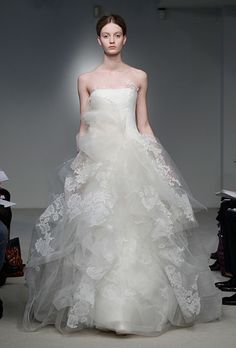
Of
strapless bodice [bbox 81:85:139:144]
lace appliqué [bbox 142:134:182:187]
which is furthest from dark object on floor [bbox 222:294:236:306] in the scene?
strapless bodice [bbox 81:85:139:144]

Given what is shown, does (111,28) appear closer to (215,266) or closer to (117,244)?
(117,244)

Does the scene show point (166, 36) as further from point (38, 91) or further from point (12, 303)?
point (12, 303)

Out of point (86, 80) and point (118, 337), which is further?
point (86, 80)

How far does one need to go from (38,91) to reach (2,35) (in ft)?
3.08

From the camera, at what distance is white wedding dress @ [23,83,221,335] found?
3.13 metres

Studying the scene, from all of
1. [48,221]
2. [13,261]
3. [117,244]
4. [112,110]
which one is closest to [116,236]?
[117,244]

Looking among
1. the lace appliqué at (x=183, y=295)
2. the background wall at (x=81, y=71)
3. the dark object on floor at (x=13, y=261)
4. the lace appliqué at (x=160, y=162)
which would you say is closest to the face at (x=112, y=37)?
the lace appliqué at (x=160, y=162)

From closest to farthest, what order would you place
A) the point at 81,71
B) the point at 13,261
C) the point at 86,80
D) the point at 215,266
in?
the point at 86,80
the point at 13,261
the point at 215,266
the point at 81,71

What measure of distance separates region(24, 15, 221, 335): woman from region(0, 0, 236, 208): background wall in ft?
18.8

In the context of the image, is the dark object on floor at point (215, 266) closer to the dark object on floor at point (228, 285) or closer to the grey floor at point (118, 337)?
the dark object on floor at point (228, 285)

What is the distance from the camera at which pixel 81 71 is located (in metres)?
9.13

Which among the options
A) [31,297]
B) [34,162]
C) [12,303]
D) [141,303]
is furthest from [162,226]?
[34,162]

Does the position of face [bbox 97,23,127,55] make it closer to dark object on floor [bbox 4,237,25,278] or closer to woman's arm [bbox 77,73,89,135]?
woman's arm [bbox 77,73,89,135]

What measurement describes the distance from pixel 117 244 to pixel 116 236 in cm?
4
